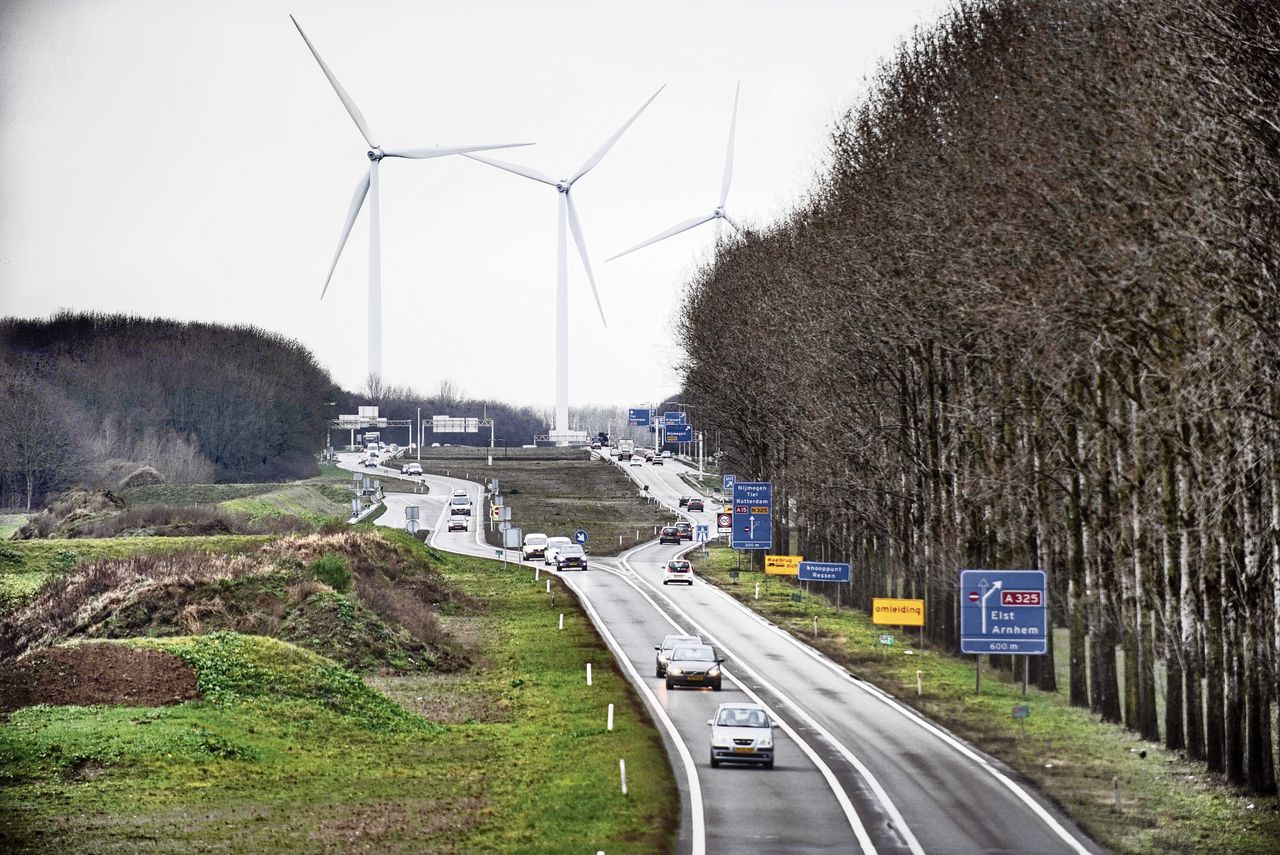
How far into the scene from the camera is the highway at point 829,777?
31.7 meters

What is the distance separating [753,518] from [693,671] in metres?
40.0

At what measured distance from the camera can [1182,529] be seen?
130 ft

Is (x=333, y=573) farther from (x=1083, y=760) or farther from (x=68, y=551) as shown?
(x=1083, y=760)

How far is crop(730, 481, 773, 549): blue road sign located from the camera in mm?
93625

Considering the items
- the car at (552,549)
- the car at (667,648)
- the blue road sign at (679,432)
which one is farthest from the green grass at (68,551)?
the blue road sign at (679,432)

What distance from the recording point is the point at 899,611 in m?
62.6

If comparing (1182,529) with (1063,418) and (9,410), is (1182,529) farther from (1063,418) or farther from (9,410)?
(9,410)

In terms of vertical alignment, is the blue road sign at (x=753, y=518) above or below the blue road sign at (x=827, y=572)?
above

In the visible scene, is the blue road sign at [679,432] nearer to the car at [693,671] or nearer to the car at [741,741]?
the car at [693,671]

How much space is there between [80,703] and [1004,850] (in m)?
28.2

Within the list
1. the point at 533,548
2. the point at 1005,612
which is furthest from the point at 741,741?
the point at 533,548

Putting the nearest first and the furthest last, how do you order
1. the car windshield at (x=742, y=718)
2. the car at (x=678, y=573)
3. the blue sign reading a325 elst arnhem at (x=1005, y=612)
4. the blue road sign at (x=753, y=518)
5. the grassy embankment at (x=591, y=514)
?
1. the car windshield at (x=742, y=718)
2. the blue sign reading a325 elst arnhem at (x=1005, y=612)
3. the blue road sign at (x=753, y=518)
4. the car at (x=678, y=573)
5. the grassy embankment at (x=591, y=514)

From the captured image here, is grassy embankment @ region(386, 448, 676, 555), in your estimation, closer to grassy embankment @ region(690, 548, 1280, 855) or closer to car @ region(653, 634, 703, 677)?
car @ region(653, 634, 703, 677)

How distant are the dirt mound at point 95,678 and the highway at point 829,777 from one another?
15073 millimetres
